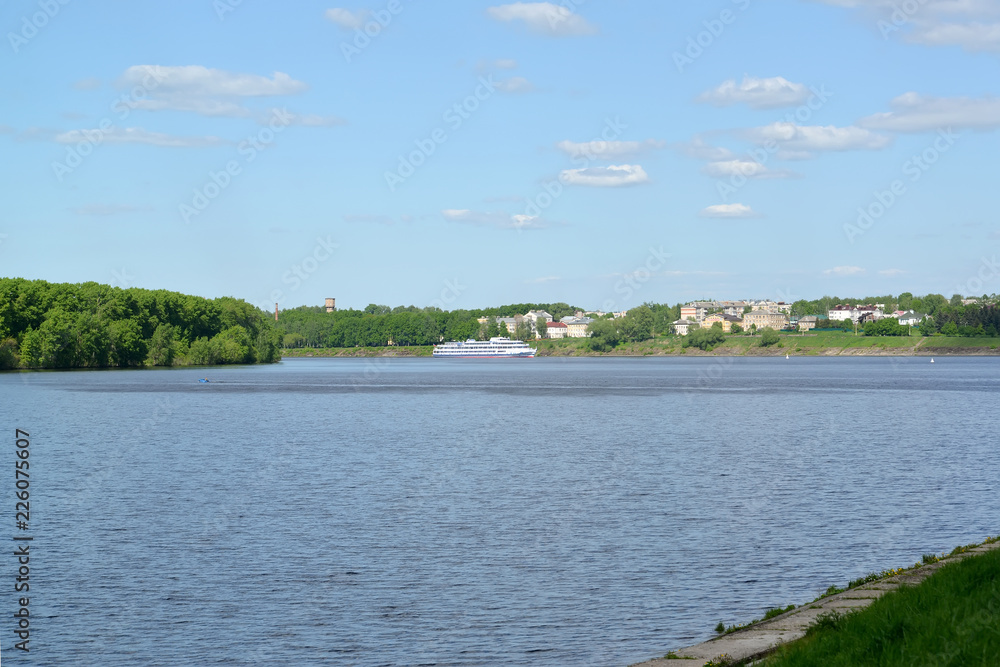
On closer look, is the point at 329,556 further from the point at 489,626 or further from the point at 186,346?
the point at 186,346

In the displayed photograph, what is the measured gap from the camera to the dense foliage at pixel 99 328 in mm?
159125

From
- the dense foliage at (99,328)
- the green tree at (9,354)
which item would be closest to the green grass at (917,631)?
the dense foliage at (99,328)

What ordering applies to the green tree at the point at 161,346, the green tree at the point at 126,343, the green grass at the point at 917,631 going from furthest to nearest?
the green tree at the point at 161,346
the green tree at the point at 126,343
the green grass at the point at 917,631

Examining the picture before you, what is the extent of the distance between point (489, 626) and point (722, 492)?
18.6 meters

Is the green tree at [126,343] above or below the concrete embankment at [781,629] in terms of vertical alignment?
above

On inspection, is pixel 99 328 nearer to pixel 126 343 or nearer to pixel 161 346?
pixel 126 343

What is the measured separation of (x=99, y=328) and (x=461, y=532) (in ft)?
504

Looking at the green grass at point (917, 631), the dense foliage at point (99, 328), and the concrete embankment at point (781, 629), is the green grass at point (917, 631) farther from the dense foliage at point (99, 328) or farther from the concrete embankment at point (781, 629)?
the dense foliage at point (99, 328)

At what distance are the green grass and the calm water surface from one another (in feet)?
14.7

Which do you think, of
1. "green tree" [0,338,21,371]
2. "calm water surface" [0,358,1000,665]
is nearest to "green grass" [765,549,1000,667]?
"calm water surface" [0,358,1000,665]

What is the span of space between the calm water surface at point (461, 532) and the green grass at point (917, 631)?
14.7 ft

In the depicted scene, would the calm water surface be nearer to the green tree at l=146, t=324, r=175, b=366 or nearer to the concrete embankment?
the concrete embankment

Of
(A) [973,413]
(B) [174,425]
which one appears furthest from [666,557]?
(A) [973,413]

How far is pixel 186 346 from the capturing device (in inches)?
7554
